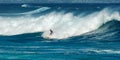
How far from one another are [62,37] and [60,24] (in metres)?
5.08

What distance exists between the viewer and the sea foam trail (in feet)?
128

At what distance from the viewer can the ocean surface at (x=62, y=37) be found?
2947 centimetres

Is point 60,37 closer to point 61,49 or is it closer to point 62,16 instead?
point 61,49

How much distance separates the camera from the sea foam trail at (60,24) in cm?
3912

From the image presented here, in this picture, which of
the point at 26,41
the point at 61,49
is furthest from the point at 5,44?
the point at 61,49

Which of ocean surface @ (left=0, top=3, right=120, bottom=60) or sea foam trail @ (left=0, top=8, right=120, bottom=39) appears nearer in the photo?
ocean surface @ (left=0, top=3, right=120, bottom=60)

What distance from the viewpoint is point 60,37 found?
36906 millimetres

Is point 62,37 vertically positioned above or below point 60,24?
below

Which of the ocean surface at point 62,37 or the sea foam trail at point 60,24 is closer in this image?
the ocean surface at point 62,37

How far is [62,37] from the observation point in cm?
3703

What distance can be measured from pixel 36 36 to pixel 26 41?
8.81 feet

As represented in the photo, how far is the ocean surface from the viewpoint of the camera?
2947 centimetres

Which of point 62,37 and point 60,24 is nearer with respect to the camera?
point 62,37

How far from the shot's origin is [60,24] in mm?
42031
